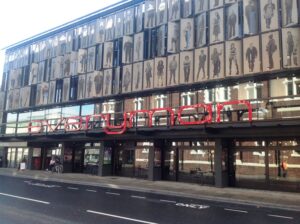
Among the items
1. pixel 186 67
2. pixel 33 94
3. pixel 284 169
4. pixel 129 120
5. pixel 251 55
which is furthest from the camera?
pixel 33 94

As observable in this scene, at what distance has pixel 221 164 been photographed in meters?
21.6

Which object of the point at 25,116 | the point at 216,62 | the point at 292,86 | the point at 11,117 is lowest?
the point at 292,86

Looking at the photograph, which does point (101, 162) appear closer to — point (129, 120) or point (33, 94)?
point (129, 120)

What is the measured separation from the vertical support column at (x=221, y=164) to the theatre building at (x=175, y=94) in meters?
0.07

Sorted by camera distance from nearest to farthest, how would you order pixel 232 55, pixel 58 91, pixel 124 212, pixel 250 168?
pixel 124 212 → pixel 250 168 → pixel 232 55 → pixel 58 91

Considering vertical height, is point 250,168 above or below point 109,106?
below

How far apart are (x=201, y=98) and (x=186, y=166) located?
5.14 metres

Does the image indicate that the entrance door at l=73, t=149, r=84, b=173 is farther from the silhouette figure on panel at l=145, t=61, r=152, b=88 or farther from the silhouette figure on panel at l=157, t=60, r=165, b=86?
the silhouette figure on panel at l=157, t=60, r=165, b=86

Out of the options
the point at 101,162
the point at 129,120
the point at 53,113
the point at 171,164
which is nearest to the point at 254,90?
the point at 171,164

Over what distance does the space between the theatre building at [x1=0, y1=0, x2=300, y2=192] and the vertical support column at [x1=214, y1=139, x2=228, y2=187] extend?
0.07 meters

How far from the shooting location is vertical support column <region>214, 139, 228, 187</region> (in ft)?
70.3

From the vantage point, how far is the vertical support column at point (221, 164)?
21422 millimetres

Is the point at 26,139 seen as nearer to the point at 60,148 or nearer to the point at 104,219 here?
the point at 60,148

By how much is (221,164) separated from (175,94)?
290 inches
